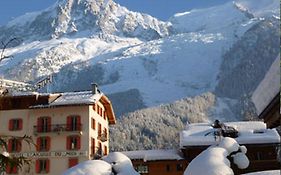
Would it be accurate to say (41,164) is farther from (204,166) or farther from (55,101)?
(204,166)

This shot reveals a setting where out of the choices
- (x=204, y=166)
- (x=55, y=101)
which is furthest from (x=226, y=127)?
(x=204, y=166)

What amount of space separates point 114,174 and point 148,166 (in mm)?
31344

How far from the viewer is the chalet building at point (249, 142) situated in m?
40.6

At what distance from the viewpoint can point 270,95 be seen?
821 centimetres

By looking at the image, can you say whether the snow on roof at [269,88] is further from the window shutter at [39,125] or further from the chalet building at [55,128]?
the window shutter at [39,125]

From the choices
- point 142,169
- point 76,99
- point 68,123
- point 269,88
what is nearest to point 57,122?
point 68,123

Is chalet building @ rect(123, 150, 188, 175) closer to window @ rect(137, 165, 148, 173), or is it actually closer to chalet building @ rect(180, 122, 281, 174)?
window @ rect(137, 165, 148, 173)

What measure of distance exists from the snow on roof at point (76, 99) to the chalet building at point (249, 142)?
12.8 metres

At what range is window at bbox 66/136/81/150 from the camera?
2051 inches

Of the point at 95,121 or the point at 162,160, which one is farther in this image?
the point at 95,121

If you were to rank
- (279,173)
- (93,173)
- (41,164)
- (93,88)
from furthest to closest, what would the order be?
(93,88) < (41,164) < (93,173) < (279,173)

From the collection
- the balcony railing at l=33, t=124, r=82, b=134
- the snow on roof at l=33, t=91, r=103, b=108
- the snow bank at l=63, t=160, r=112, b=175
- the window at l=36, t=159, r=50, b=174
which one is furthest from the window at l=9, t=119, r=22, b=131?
the snow bank at l=63, t=160, r=112, b=175

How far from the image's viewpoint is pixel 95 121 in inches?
2180

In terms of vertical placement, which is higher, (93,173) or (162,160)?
(162,160)
